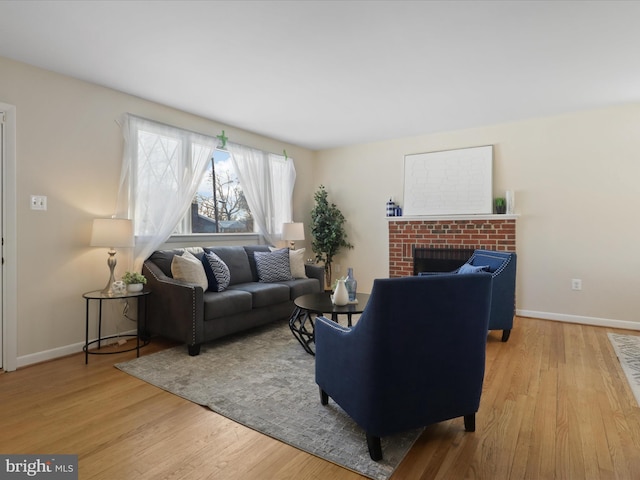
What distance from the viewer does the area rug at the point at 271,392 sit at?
1.72 m

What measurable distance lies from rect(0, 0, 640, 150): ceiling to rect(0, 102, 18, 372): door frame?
23.4 inches

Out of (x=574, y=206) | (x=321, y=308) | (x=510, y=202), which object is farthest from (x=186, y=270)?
(x=574, y=206)

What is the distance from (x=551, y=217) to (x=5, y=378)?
541 cm

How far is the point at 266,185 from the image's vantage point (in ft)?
16.5

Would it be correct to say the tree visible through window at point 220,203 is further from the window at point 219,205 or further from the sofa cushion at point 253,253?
the sofa cushion at point 253,253

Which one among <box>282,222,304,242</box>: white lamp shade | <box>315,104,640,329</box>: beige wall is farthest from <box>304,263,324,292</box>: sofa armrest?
<box>315,104,640,329</box>: beige wall

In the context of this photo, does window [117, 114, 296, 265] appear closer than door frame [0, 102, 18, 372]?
No

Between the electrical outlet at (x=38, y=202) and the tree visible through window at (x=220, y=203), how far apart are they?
1.47 metres

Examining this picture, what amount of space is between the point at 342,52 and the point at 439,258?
3120 millimetres

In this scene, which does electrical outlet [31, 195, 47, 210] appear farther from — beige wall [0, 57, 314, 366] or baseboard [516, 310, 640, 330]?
baseboard [516, 310, 640, 330]

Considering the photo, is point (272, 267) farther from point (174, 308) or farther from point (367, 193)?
point (367, 193)

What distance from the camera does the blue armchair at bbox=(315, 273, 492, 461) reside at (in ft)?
4.99

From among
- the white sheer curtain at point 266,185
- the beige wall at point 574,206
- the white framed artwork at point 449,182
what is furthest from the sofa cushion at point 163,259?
the beige wall at point 574,206

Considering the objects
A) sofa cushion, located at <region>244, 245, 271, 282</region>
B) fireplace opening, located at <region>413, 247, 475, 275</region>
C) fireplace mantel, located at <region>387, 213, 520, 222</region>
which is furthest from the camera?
fireplace opening, located at <region>413, 247, 475, 275</region>
